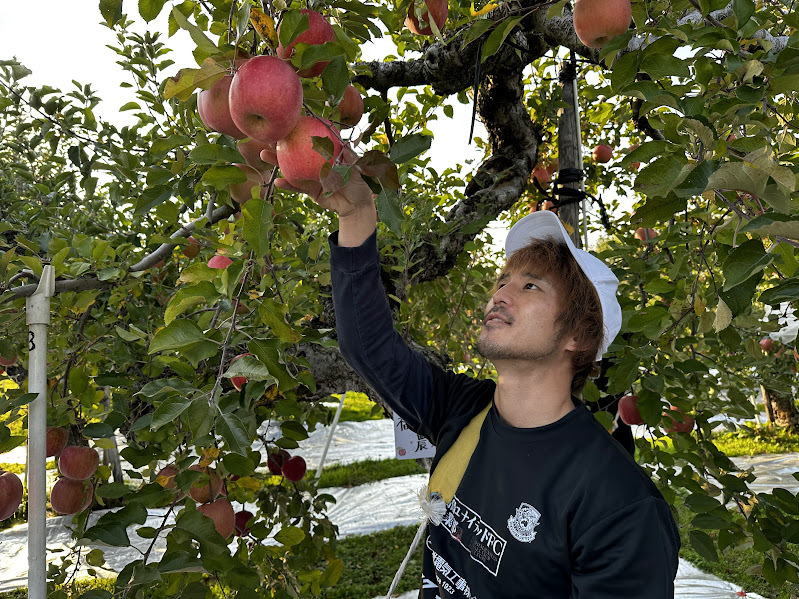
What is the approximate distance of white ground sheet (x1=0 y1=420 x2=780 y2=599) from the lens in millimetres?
3400

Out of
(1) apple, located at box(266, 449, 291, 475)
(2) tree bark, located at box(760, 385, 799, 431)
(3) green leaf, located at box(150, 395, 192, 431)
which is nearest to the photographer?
(3) green leaf, located at box(150, 395, 192, 431)

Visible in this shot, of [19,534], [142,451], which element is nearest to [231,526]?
[142,451]

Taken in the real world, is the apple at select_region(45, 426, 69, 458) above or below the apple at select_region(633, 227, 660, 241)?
below

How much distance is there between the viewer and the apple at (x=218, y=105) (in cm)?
75

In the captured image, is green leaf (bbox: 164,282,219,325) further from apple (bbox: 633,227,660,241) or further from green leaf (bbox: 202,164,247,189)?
apple (bbox: 633,227,660,241)

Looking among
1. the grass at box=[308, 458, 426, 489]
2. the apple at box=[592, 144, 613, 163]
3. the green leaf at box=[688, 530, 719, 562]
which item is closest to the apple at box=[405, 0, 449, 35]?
the green leaf at box=[688, 530, 719, 562]

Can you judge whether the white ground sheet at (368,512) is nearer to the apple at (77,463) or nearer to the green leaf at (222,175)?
the apple at (77,463)

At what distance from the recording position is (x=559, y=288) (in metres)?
1.28

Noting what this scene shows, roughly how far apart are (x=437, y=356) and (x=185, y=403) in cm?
143

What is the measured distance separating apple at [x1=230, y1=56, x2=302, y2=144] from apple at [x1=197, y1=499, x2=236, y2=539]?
95 centimetres

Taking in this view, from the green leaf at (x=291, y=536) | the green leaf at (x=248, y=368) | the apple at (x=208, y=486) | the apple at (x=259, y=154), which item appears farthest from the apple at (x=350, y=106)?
the green leaf at (x=291, y=536)

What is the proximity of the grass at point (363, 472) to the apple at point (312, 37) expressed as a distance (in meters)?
4.81

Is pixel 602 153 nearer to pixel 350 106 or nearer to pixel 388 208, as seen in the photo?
pixel 350 106

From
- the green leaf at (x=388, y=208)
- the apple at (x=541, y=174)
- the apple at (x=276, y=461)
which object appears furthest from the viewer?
the apple at (x=541, y=174)
